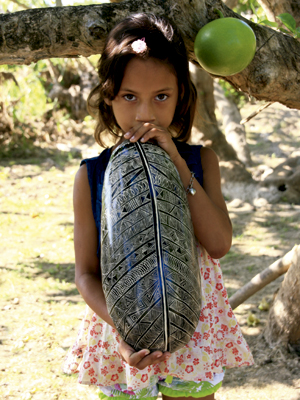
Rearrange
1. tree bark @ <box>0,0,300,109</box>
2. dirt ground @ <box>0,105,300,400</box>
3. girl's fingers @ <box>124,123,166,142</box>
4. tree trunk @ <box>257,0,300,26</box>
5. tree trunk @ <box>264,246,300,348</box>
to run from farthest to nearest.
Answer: dirt ground @ <box>0,105,300,400</box>, tree trunk @ <box>264,246,300,348</box>, tree trunk @ <box>257,0,300,26</box>, tree bark @ <box>0,0,300,109</box>, girl's fingers @ <box>124,123,166,142</box>

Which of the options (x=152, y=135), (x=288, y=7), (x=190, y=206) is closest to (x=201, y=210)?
(x=190, y=206)

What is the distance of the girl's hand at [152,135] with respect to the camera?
1392mm

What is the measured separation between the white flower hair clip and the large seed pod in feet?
1.16

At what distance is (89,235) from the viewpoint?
5.55 ft

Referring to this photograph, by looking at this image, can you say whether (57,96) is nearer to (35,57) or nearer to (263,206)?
(263,206)

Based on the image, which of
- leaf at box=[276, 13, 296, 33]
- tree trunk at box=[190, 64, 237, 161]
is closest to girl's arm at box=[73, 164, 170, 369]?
leaf at box=[276, 13, 296, 33]

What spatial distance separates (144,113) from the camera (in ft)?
4.80

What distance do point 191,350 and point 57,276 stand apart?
317 centimetres

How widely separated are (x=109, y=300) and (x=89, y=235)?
452mm

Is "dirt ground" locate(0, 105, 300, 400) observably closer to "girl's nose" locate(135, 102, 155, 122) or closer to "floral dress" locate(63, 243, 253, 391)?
"floral dress" locate(63, 243, 253, 391)

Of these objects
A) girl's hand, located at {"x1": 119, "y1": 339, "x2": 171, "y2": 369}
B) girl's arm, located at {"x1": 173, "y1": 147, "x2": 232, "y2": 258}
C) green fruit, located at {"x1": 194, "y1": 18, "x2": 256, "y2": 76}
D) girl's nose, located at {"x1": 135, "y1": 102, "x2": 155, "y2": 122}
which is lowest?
girl's hand, located at {"x1": 119, "y1": 339, "x2": 171, "y2": 369}

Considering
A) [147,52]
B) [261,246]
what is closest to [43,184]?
[261,246]

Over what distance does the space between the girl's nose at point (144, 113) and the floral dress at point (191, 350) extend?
558 mm

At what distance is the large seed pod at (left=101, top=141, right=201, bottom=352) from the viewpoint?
47.6 inches
